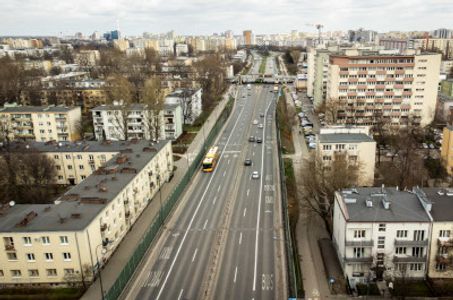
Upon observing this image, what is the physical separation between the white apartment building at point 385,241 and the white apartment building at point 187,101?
5045 cm

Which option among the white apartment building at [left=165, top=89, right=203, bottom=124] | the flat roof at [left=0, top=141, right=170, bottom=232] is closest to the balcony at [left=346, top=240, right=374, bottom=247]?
the flat roof at [left=0, top=141, right=170, bottom=232]

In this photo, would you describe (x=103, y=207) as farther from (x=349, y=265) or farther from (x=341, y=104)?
(x=341, y=104)

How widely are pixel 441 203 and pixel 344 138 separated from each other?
16780 millimetres

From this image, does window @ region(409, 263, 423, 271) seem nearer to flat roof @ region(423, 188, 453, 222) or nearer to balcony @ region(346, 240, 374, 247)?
balcony @ region(346, 240, 374, 247)

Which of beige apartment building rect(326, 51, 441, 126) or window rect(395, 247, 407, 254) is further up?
beige apartment building rect(326, 51, 441, 126)

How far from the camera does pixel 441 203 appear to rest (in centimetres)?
2831

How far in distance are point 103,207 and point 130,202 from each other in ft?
19.1

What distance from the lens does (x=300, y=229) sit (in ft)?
115

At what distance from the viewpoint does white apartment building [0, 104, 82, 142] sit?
64.5 metres

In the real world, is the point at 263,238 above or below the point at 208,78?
below

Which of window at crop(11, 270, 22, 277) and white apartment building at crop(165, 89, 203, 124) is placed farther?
white apartment building at crop(165, 89, 203, 124)

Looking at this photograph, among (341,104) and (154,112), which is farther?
(341,104)

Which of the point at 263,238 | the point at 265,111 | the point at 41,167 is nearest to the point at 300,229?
the point at 263,238

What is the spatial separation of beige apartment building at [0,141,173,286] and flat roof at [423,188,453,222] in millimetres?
24036
